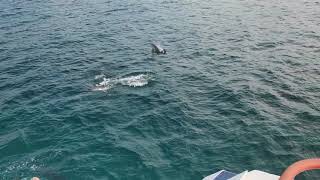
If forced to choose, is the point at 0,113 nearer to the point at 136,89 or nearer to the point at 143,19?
the point at 136,89

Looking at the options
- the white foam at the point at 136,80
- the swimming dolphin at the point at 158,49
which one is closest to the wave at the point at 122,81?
the white foam at the point at 136,80

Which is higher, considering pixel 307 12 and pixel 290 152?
pixel 307 12

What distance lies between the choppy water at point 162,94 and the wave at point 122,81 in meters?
0.13

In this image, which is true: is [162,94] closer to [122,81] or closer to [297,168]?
[122,81]

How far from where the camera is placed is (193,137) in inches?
966

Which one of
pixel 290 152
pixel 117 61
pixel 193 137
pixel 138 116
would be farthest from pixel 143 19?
pixel 290 152

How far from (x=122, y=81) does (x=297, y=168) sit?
964 inches

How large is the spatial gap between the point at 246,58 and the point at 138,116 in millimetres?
14310

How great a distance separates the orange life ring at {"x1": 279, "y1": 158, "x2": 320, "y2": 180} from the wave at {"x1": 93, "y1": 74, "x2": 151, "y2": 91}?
23084 millimetres

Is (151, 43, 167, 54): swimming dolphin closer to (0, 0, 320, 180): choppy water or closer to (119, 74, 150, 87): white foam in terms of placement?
(0, 0, 320, 180): choppy water

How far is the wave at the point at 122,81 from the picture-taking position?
105 ft

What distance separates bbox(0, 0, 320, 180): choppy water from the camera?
22766 mm

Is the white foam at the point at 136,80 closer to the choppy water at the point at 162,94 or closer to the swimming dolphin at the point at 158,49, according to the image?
the choppy water at the point at 162,94

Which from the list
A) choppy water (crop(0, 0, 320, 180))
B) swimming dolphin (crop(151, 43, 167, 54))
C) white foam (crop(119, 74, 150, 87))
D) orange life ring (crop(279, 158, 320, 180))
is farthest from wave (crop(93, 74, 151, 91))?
orange life ring (crop(279, 158, 320, 180))
